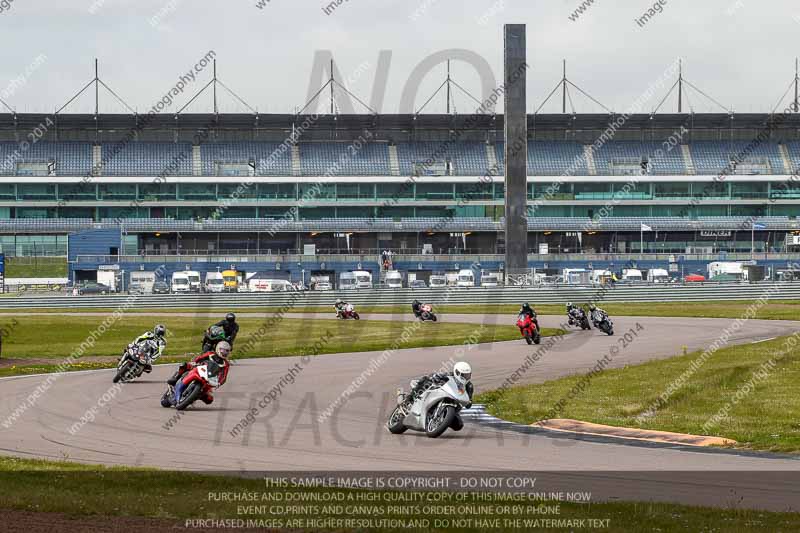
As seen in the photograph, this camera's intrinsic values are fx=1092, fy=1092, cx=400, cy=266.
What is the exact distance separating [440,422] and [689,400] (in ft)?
22.5

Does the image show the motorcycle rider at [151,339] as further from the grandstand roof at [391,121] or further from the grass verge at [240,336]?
the grandstand roof at [391,121]

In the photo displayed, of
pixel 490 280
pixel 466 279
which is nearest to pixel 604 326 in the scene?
pixel 490 280

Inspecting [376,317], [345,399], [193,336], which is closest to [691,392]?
[345,399]

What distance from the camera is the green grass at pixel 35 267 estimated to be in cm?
9881

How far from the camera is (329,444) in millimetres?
16719

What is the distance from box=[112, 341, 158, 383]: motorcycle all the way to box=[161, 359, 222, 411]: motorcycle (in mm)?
5285

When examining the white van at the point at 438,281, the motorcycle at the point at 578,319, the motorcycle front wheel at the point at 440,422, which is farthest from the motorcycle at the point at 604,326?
the white van at the point at 438,281

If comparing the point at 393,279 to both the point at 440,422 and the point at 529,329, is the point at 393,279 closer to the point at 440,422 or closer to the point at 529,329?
the point at 529,329

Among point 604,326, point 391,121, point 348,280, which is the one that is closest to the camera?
point 604,326

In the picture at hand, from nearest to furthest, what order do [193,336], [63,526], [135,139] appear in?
[63,526] < [193,336] < [135,139]

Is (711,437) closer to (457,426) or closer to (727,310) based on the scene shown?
(457,426)

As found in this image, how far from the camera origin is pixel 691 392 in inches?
908

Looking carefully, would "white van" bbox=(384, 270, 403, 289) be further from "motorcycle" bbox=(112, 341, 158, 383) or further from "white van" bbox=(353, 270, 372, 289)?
"motorcycle" bbox=(112, 341, 158, 383)

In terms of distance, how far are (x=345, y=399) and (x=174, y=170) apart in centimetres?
9167
